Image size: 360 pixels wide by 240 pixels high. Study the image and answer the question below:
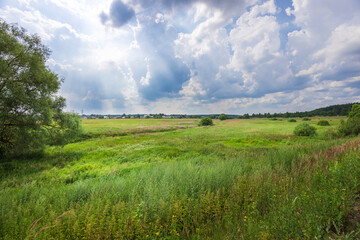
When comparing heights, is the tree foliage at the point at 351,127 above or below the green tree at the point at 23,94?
Answer: below

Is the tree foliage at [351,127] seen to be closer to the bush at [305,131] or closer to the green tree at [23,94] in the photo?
the bush at [305,131]

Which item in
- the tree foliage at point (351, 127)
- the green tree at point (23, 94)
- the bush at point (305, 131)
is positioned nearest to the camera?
the green tree at point (23, 94)

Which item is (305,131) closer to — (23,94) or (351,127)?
(351,127)

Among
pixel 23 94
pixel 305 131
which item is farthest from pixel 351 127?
pixel 23 94

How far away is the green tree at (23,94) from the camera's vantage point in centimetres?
1326

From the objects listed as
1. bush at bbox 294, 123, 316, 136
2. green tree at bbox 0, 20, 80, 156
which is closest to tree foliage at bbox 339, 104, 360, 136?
bush at bbox 294, 123, 316, 136

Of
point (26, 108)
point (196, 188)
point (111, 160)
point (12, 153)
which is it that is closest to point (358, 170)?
point (196, 188)

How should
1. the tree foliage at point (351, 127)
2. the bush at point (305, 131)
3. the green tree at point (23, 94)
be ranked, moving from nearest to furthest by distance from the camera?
the green tree at point (23, 94) < the tree foliage at point (351, 127) < the bush at point (305, 131)

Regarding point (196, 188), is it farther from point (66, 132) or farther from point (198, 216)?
point (66, 132)

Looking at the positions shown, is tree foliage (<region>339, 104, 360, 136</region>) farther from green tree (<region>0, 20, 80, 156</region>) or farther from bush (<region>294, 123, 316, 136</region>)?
green tree (<region>0, 20, 80, 156</region>)

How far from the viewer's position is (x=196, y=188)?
208 inches

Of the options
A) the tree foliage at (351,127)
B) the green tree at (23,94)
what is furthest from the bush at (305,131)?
the green tree at (23,94)

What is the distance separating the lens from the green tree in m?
13.3

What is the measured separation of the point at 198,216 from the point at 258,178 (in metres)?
2.77
